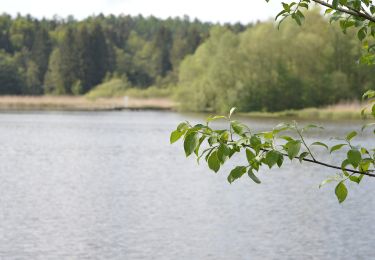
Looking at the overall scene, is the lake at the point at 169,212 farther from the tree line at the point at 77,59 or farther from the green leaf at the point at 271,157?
the tree line at the point at 77,59

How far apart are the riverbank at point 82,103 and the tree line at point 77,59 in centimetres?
1569

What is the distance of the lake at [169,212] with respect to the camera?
40.9ft

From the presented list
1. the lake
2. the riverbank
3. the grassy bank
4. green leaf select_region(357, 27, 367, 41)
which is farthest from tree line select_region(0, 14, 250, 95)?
green leaf select_region(357, 27, 367, 41)

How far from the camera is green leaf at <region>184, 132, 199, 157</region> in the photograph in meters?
3.14

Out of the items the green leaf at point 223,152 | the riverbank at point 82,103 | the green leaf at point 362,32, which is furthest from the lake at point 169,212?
the riverbank at point 82,103

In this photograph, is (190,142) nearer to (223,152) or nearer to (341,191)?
(223,152)

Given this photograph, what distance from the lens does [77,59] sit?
123562 millimetres

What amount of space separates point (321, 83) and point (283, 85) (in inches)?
128

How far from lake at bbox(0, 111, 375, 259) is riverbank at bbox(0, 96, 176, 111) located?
61.5m

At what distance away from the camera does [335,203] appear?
17578 millimetres

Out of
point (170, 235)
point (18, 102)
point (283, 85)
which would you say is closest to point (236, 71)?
point (283, 85)

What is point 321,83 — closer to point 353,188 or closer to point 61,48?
point 353,188

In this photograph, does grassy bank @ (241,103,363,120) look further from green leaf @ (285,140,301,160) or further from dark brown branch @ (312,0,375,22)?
green leaf @ (285,140,301,160)

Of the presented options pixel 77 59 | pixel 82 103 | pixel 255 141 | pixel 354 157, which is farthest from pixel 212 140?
pixel 77 59
